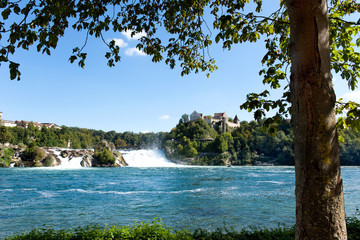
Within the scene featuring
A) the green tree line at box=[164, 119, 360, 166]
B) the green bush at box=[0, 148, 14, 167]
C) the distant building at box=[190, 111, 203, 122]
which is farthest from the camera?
the distant building at box=[190, 111, 203, 122]

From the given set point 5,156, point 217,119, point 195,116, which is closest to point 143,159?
point 5,156

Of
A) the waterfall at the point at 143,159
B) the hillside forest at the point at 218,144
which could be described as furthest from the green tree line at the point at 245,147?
the waterfall at the point at 143,159

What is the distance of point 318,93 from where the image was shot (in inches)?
86.7

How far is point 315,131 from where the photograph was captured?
2168 mm

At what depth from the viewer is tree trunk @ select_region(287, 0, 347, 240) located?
2104 millimetres

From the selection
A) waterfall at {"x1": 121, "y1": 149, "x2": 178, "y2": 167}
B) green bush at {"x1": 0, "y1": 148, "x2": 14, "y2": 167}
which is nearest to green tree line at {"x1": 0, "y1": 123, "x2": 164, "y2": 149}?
green bush at {"x1": 0, "y1": 148, "x2": 14, "y2": 167}

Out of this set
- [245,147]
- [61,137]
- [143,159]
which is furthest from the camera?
[61,137]

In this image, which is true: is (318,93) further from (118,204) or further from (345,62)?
(118,204)

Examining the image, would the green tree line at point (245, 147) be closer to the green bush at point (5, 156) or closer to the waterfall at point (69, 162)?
the waterfall at point (69, 162)

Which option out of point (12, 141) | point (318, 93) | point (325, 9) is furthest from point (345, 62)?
point (12, 141)

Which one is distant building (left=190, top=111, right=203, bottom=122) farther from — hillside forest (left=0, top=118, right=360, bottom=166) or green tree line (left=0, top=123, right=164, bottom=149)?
green tree line (left=0, top=123, right=164, bottom=149)

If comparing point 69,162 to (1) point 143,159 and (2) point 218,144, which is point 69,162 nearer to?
(1) point 143,159

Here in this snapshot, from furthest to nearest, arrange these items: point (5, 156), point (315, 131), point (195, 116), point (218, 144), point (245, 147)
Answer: point (195, 116) < point (245, 147) < point (218, 144) < point (5, 156) < point (315, 131)

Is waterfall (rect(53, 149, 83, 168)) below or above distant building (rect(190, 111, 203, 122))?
below
